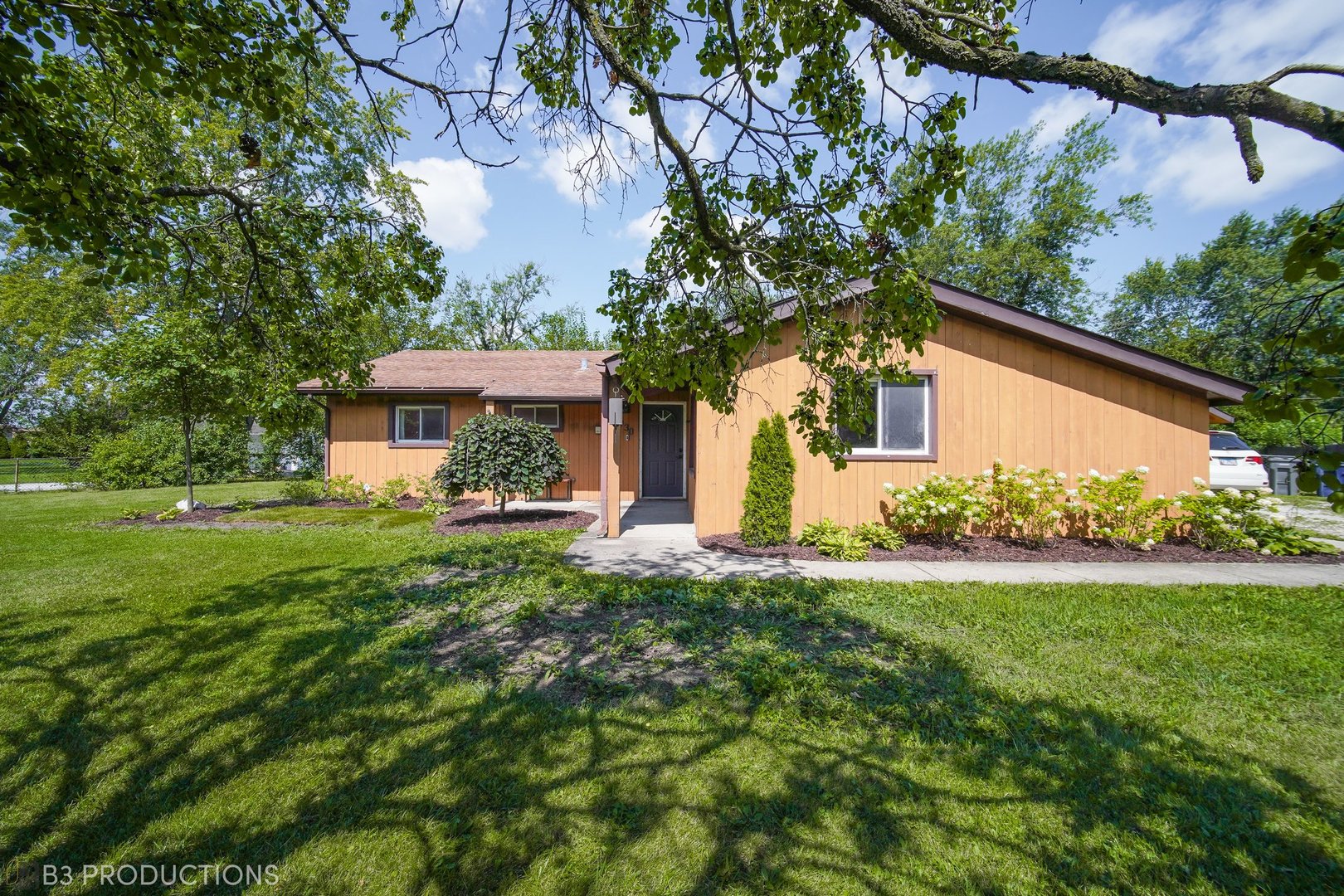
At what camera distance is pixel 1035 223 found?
77.8ft

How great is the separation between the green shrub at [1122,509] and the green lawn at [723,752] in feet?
7.64

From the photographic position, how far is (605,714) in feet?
9.47

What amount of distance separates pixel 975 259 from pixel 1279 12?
79.4 ft

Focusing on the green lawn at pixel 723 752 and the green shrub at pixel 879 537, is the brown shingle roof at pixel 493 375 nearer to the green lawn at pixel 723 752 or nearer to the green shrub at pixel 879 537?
the green shrub at pixel 879 537

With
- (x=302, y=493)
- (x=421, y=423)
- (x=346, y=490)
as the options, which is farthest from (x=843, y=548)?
(x=302, y=493)

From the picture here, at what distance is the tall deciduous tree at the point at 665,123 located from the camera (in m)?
2.27

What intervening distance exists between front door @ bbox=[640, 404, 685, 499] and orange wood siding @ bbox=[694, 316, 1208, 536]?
4.98 metres

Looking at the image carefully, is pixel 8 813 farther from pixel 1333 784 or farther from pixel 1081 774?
pixel 1333 784

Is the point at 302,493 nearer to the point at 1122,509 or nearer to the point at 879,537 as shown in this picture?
the point at 879,537

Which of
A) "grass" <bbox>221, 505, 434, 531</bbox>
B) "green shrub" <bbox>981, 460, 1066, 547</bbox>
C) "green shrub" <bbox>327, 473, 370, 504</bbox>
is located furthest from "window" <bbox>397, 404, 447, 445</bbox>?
"green shrub" <bbox>981, 460, 1066, 547</bbox>

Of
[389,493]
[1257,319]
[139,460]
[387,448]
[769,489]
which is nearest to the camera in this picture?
[1257,319]

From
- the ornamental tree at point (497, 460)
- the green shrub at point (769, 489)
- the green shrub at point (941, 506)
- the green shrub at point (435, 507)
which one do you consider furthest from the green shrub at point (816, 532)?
the green shrub at point (435, 507)

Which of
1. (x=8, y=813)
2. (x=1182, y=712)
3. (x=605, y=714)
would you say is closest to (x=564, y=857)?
(x=605, y=714)

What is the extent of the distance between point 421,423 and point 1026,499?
40.2 ft
